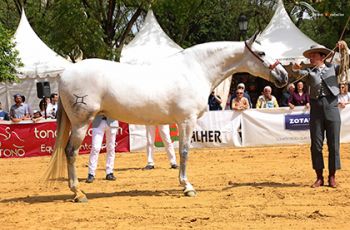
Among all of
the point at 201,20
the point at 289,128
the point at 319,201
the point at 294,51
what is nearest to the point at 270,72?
the point at 319,201

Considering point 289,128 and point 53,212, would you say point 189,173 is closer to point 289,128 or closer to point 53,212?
point 53,212

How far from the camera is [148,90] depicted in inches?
338

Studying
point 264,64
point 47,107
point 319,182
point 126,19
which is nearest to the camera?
point 264,64

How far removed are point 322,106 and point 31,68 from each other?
1585 centimetres

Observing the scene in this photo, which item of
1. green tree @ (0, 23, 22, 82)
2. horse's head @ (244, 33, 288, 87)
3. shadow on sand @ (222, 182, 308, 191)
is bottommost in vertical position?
shadow on sand @ (222, 182, 308, 191)

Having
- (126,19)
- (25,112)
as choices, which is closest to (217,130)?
(25,112)

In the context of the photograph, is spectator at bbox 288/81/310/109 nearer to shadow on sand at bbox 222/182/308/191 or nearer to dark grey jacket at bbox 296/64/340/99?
shadow on sand at bbox 222/182/308/191

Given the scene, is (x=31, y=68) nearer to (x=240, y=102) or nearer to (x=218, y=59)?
(x=240, y=102)

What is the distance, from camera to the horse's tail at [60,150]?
28.5ft

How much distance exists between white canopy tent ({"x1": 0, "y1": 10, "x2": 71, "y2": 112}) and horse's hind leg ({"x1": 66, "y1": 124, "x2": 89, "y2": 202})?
14.4m

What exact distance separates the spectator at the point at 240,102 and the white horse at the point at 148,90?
738cm

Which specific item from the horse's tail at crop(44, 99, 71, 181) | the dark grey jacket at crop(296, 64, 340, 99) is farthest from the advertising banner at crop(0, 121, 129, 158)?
the dark grey jacket at crop(296, 64, 340, 99)

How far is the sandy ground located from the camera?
22.8 feet

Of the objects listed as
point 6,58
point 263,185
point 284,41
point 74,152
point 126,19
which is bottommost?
point 263,185
